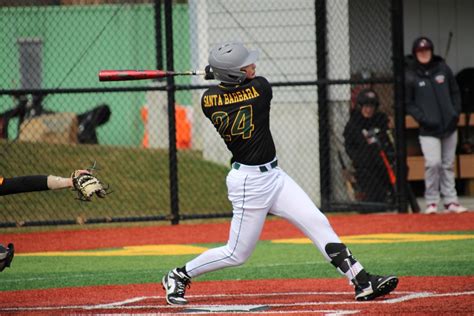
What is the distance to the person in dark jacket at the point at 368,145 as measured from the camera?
16.6 metres

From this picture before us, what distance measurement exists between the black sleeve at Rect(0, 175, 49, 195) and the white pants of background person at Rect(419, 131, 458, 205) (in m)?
8.17

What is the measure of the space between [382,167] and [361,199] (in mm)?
627

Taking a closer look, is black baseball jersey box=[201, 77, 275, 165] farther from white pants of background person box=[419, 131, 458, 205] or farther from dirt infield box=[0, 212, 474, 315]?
white pants of background person box=[419, 131, 458, 205]

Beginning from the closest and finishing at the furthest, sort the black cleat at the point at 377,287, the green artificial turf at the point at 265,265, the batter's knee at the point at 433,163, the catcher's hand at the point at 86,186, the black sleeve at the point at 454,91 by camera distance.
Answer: the catcher's hand at the point at 86,186 → the black cleat at the point at 377,287 → the green artificial turf at the point at 265,265 → the batter's knee at the point at 433,163 → the black sleeve at the point at 454,91

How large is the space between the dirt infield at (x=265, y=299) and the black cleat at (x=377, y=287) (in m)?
0.07

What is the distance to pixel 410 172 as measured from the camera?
18859mm

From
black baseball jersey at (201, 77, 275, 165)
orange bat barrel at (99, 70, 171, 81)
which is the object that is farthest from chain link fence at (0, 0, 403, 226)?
black baseball jersey at (201, 77, 275, 165)

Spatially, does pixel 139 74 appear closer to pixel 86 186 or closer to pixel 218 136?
pixel 86 186

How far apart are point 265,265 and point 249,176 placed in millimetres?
2958

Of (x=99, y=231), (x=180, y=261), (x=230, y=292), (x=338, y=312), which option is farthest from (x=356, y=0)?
(x=338, y=312)

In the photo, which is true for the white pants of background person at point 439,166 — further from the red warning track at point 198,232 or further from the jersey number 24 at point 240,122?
the jersey number 24 at point 240,122

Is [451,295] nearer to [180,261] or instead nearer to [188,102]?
[180,261]

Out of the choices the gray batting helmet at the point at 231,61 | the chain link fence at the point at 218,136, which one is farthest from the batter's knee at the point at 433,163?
the gray batting helmet at the point at 231,61

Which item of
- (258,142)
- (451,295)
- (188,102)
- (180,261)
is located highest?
(258,142)
